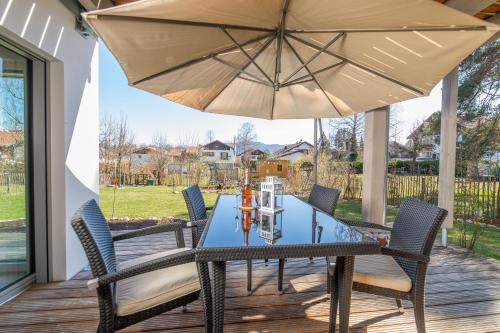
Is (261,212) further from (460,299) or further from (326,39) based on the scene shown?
(460,299)

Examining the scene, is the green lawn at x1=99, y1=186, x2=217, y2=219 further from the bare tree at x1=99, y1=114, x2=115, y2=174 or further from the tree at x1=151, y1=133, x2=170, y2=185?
the bare tree at x1=99, y1=114, x2=115, y2=174

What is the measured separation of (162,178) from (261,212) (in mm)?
4302

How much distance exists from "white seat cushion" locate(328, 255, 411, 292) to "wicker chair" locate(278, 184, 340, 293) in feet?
2.25

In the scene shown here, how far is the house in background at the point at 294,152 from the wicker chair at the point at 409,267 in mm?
3733

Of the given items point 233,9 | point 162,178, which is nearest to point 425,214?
point 233,9

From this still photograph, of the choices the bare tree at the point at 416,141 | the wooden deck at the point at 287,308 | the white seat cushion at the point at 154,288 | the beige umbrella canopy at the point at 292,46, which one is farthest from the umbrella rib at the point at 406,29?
the bare tree at the point at 416,141

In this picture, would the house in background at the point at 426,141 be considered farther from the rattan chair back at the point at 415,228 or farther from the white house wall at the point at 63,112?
the white house wall at the point at 63,112

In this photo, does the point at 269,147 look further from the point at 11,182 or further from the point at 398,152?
the point at 11,182

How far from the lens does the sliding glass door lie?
91.8 inches

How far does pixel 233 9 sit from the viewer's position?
5.45ft

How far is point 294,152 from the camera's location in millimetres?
6148

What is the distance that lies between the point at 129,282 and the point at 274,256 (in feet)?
3.09

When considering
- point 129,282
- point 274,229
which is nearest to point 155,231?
point 129,282

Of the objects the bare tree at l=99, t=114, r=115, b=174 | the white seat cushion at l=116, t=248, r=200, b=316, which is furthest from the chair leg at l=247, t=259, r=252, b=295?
the bare tree at l=99, t=114, r=115, b=174
